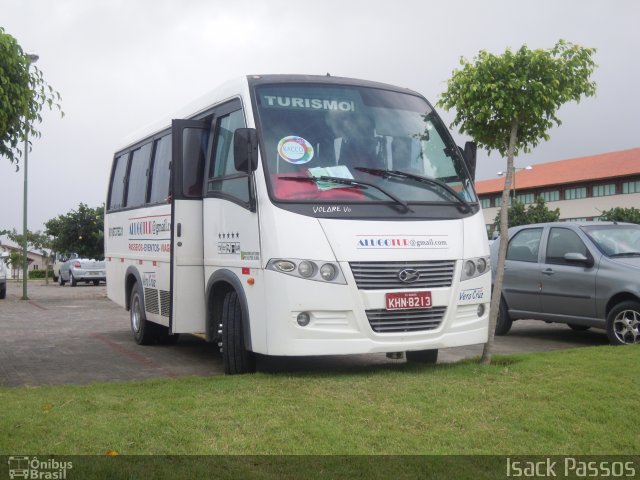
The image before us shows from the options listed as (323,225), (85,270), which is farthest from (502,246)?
(85,270)

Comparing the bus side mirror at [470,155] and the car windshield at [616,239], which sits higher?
the bus side mirror at [470,155]

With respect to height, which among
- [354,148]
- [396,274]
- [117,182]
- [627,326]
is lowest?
[627,326]

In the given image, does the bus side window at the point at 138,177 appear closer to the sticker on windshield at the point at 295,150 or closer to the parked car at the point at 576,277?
the sticker on windshield at the point at 295,150

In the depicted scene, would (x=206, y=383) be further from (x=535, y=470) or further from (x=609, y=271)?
(x=609, y=271)

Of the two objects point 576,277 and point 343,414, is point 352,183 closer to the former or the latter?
point 343,414

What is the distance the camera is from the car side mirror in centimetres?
1142

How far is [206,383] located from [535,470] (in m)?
3.21

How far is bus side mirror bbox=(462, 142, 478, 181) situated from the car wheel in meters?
3.37

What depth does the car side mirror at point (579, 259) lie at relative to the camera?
11.4 m

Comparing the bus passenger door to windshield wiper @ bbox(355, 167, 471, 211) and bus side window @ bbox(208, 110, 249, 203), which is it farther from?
windshield wiper @ bbox(355, 167, 471, 211)

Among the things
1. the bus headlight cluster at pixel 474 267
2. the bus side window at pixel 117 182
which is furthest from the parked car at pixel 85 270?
the bus headlight cluster at pixel 474 267

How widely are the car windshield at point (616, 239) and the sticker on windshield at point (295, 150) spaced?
534cm

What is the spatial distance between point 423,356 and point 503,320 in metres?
4.44

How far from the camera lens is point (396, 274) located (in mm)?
7637
